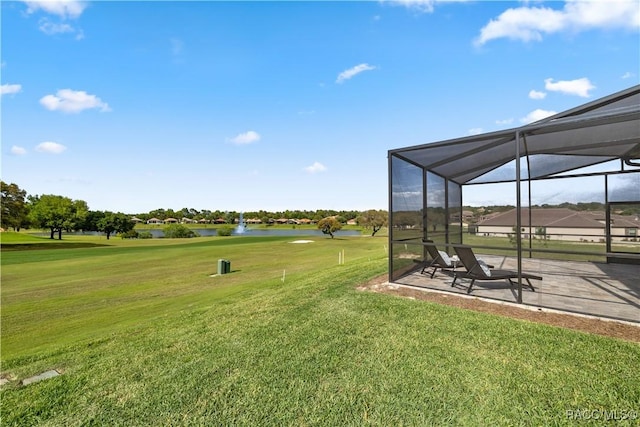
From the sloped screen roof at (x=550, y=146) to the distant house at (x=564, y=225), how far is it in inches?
54.1

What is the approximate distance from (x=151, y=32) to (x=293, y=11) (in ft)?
18.8

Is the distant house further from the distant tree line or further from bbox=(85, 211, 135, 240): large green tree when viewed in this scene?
bbox=(85, 211, 135, 240): large green tree

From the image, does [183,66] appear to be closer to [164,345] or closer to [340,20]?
[340,20]

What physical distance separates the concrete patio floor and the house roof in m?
1.44

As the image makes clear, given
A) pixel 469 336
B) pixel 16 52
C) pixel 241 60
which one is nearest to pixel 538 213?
pixel 469 336

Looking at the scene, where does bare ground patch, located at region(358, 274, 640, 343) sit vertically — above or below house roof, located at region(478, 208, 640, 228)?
below

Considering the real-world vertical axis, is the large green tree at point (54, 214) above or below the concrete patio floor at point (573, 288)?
above

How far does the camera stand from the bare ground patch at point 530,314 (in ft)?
12.0

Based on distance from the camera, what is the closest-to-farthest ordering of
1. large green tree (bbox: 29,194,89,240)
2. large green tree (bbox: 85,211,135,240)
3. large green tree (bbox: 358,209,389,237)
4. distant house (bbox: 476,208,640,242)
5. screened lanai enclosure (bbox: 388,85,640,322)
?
screened lanai enclosure (bbox: 388,85,640,322) < distant house (bbox: 476,208,640,242) < large green tree (bbox: 29,194,89,240) < large green tree (bbox: 358,209,389,237) < large green tree (bbox: 85,211,135,240)

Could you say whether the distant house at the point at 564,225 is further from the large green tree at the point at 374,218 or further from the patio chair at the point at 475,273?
the large green tree at the point at 374,218

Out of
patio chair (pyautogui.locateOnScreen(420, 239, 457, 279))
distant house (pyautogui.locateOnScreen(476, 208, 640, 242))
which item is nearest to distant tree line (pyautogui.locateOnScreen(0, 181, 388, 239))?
distant house (pyautogui.locateOnScreen(476, 208, 640, 242))

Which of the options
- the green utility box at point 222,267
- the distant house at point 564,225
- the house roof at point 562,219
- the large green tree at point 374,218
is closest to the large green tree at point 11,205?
the green utility box at point 222,267

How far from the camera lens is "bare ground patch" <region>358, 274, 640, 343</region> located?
12.0 ft

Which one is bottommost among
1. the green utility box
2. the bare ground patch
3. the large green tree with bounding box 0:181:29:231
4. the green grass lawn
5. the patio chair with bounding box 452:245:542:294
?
the green utility box
